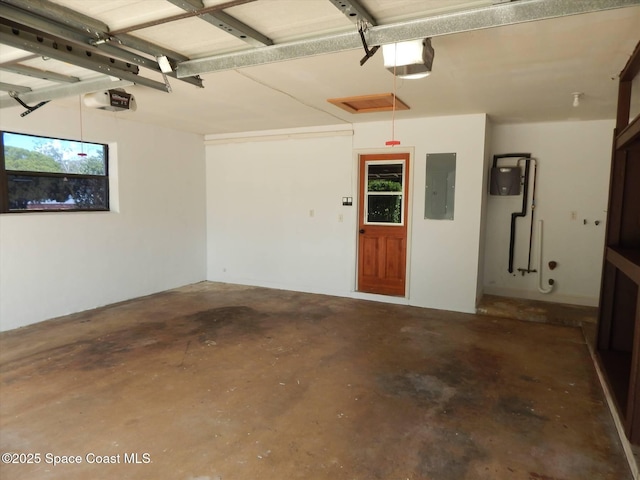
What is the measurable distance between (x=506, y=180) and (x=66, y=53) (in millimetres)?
4928

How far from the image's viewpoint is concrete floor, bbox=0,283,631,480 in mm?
2143

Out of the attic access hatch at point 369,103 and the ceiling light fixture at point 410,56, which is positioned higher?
A: the attic access hatch at point 369,103

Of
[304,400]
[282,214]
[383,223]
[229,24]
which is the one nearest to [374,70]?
[229,24]

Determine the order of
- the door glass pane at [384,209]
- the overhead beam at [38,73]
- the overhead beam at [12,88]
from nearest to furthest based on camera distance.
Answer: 1. the overhead beam at [38,73]
2. the overhead beam at [12,88]
3. the door glass pane at [384,209]

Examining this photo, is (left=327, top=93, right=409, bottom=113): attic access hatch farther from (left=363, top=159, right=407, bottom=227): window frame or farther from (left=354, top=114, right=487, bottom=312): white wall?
(left=363, top=159, right=407, bottom=227): window frame

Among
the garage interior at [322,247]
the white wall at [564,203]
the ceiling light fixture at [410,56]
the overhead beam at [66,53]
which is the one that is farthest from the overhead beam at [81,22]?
the white wall at [564,203]

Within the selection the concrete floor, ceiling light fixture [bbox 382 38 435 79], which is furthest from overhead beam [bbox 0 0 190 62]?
the concrete floor

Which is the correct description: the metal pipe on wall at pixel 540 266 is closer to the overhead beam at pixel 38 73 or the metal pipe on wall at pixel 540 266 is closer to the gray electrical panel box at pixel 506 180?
the gray electrical panel box at pixel 506 180

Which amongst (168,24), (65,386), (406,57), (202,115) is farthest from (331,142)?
(65,386)

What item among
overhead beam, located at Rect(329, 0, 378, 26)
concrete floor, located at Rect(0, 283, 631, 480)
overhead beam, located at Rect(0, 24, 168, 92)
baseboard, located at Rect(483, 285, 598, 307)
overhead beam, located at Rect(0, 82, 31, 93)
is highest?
overhead beam, located at Rect(329, 0, 378, 26)

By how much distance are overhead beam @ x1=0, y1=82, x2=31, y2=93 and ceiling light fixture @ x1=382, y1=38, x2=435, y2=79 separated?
3032 mm

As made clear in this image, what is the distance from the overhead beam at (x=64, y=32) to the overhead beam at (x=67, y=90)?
1.44ft

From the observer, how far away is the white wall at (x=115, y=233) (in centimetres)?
423

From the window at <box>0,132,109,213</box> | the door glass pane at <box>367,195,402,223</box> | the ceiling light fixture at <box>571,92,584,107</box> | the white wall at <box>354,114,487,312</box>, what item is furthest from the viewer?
the door glass pane at <box>367,195,402,223</box>
